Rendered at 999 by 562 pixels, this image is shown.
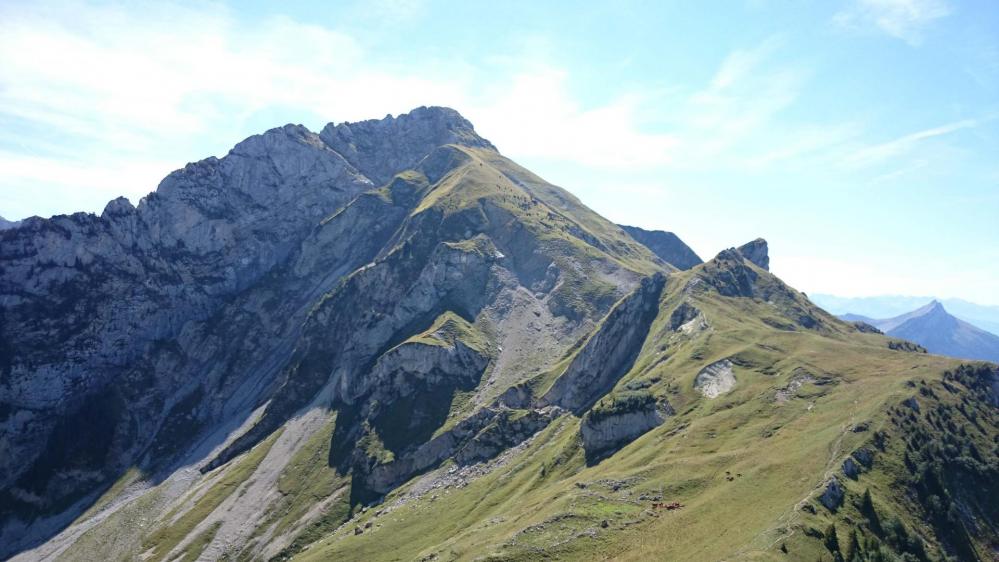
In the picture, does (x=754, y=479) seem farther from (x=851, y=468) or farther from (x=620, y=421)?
(x=620, y=421)

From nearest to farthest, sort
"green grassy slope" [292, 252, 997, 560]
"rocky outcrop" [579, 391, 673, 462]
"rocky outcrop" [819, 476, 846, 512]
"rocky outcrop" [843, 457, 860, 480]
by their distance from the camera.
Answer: "rocky outcrop" [819, 476, 846, 512], "green grassy slope" [292, 252, 997, 560], "rocky outcrop" [843, 457, 860, 480], "rocky outcrop" [579, 391, 673, 462]

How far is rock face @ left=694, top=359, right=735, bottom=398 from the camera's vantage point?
538 ft

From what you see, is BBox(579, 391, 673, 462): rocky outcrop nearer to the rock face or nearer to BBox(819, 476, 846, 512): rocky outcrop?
the rock face


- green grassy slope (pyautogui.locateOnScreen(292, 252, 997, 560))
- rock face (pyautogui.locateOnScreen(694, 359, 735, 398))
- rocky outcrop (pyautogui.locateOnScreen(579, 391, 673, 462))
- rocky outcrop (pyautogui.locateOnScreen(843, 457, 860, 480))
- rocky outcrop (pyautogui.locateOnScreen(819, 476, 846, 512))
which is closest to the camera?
rocky outcrop (pyautogui.locateOnScreen(819, 476, 846, 512))

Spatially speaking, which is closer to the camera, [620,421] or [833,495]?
[833,495]

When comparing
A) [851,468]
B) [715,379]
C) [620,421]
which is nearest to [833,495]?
[851,468]

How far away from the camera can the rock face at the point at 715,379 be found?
163875mm

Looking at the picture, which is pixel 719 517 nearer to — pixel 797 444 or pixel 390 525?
pixel 797 444

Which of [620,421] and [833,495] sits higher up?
[620,421]

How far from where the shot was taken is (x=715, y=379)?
169125 mm

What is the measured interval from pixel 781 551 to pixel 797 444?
134 ft

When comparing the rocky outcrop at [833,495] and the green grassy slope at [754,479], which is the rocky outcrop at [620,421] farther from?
the rocky outcrop at [833,495]

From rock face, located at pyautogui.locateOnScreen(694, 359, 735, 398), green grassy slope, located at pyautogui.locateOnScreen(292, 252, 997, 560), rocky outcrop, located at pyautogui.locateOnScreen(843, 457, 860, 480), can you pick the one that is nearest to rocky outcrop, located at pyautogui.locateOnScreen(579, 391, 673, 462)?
green grassy slope, located at pyautogui.locateOnScreen(292, 252, 997, 560)

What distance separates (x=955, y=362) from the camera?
156125 mm
